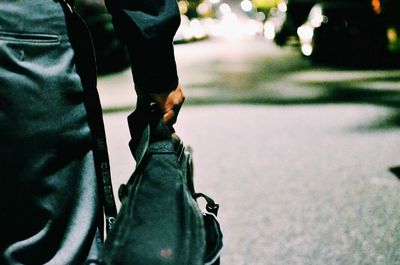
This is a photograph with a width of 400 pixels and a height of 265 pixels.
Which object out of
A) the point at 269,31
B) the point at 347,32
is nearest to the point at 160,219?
the point at 347,32

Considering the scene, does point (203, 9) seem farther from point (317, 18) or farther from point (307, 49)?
point (317, 18)

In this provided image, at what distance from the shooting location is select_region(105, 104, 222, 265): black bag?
111 cm

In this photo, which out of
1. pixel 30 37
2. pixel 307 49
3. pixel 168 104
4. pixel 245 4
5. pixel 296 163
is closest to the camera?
pixel 30 37

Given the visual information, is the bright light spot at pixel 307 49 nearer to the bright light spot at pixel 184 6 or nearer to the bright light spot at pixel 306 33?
the bright light spot at pixel 306 33

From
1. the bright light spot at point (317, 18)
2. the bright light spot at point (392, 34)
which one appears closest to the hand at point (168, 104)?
the bright light spot at point (392, 34)

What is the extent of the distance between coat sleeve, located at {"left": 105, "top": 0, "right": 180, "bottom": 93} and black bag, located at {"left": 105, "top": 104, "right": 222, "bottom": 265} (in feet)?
0.50

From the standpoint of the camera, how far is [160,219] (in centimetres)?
117

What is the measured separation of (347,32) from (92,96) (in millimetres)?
11550

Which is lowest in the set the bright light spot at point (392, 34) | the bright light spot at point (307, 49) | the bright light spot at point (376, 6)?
the bright light spot at point (307, 49)

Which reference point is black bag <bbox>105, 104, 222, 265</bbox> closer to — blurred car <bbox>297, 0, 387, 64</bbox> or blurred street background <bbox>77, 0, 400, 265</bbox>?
blurred street background <bbox>77, 0, 400, 265</bbox>

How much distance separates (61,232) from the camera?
1355 mm

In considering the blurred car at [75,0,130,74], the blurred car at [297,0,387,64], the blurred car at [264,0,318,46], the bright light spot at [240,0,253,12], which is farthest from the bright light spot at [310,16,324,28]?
the bright light spot at [240,0,253,12]

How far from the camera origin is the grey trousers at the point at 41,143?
1259 mm

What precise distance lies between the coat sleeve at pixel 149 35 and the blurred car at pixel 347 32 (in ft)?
36.0
